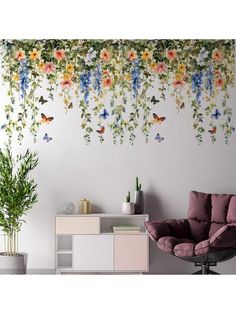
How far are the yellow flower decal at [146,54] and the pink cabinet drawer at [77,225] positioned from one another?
6.24 ft

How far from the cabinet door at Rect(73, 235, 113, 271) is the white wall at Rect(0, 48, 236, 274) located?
380 mm

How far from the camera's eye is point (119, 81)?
7.20 meters

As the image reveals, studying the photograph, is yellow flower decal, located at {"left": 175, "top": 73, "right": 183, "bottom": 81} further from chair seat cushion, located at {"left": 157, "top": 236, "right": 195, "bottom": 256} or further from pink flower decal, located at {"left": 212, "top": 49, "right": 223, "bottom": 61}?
chair seat cushion, located at {"left": 157, "top": 236, "right": 195, "bottom": 256}

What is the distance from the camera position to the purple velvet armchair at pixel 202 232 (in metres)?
6.15

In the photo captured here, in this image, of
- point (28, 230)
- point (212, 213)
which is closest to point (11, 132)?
point (28, 230)

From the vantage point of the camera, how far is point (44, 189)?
7.16 m

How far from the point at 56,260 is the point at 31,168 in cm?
105

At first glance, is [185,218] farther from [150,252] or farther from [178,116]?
[178,116]

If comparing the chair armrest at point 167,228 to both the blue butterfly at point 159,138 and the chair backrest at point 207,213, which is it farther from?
the blue butterfly at point 159,138

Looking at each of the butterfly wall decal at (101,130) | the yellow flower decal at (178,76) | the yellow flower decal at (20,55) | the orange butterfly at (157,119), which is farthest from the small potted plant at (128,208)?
the yellow flower decal at (20,55)

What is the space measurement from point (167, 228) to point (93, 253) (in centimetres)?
90

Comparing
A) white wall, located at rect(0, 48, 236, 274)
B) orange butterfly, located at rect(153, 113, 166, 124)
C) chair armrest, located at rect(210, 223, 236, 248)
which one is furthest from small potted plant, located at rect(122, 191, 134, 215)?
chair armrest, located at rect(210, 223, 236, 248)

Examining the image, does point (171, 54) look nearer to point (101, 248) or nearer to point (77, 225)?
point (77, 225)

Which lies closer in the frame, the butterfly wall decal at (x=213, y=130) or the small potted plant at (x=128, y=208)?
the small potted plant at (x=128, y=208)
